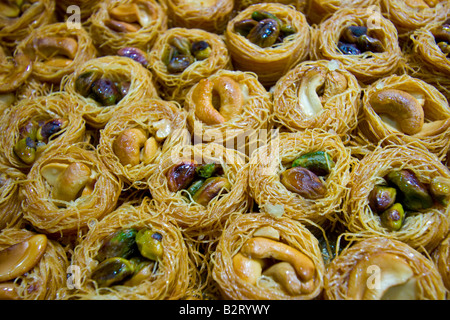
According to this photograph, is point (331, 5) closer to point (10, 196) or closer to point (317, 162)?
point (317, 162)

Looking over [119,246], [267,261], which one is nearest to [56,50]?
[119,246]

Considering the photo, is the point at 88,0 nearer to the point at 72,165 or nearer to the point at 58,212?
the point at 72,165

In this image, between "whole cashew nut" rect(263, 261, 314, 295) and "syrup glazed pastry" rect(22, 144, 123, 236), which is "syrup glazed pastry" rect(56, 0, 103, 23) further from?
"whole cashew nut" rect(263, 261, 314, 295)

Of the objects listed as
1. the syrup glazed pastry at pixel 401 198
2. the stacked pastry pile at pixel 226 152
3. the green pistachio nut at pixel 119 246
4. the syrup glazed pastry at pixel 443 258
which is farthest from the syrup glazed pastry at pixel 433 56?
the green pistachio nut at pixel 119 246

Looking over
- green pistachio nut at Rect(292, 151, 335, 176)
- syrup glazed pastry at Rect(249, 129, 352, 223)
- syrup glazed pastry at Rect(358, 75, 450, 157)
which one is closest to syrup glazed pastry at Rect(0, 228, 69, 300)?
syrup glazed pastry at Rect(249, 129, 352, 223)

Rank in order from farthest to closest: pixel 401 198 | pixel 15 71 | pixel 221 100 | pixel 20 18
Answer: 1. pixel 20 18
2. pixel 15 71
3. pixel 221 100
4. pixel 401 198

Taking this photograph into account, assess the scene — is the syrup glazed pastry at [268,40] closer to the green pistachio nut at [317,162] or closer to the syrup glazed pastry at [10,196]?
the green pistachio nut at [317,162]
